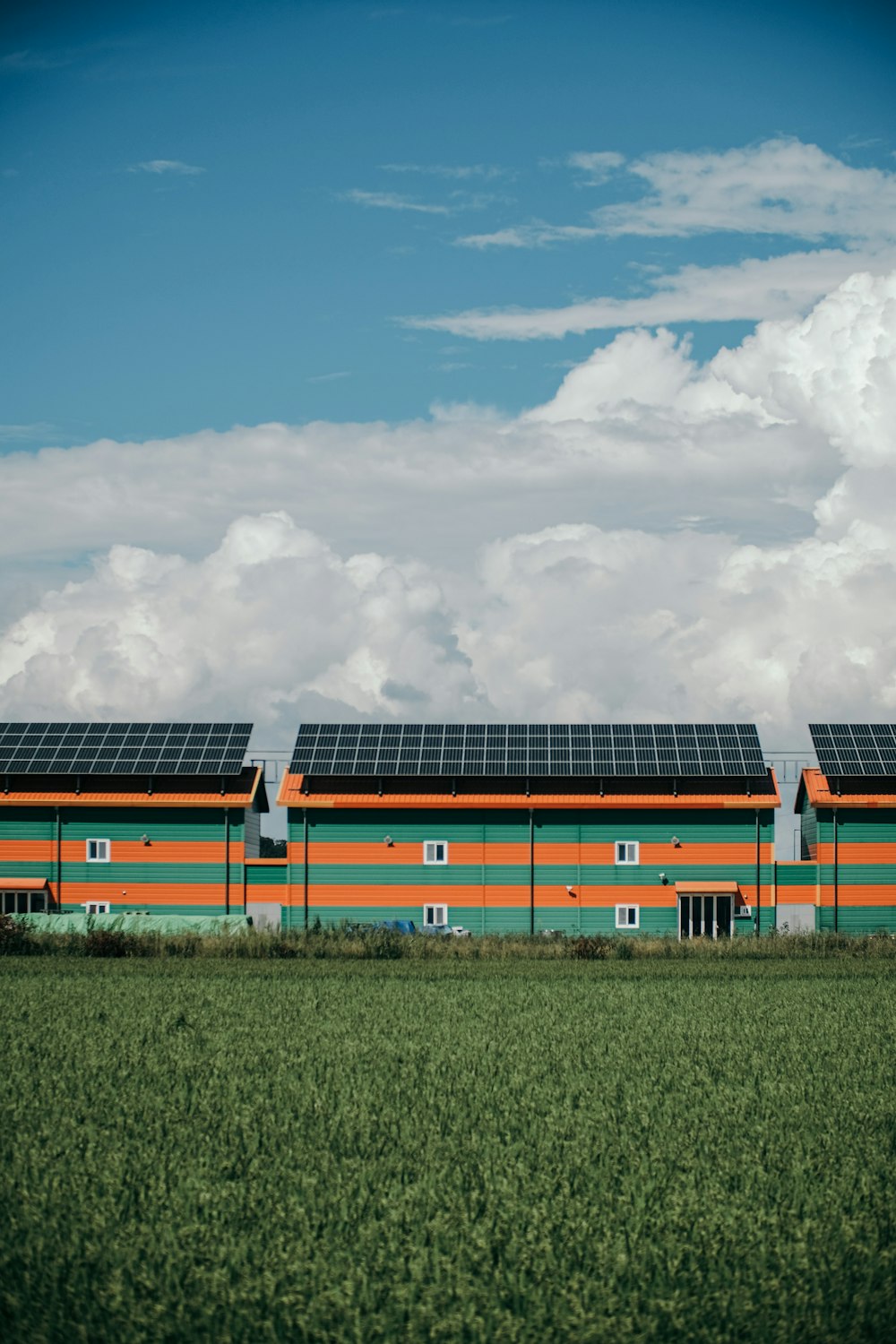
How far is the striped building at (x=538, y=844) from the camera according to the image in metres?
42.6

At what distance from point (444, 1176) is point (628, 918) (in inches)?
1277

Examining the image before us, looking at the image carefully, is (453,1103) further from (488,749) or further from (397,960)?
(488,749)

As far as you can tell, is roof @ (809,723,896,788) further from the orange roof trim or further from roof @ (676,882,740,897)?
the orange roof trim

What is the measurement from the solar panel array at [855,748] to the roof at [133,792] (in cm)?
1799

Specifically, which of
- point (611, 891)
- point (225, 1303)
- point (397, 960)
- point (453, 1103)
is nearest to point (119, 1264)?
point (225, 1303)

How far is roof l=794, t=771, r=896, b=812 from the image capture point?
42.9m

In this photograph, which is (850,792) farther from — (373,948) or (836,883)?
(373,948)

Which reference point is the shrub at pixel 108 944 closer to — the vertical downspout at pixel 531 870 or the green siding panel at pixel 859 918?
the vertical downspout at pixel 531 870

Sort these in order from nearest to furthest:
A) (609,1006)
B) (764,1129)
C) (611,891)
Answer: (764,1129) < (609,1006) < (611,891)

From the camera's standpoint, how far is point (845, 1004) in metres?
23.5

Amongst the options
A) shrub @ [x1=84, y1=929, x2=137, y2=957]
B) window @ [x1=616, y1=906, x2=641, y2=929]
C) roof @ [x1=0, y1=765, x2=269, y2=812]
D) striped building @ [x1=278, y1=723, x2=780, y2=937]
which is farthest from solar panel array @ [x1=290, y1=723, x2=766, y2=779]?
shrub @ [x1=84, y1=929, x2=137, y2=957]

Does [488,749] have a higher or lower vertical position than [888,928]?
higher

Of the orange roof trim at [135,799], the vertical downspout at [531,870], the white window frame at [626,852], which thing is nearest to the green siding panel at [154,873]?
the orange roof trim at [135,799]

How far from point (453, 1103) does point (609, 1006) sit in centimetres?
934
